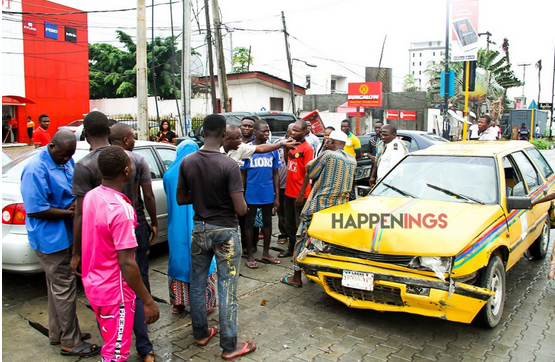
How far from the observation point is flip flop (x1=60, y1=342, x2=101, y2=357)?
3.54 m

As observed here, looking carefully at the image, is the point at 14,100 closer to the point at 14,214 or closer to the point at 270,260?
the point at 14,214

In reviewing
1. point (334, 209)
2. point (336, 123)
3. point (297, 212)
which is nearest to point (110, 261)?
point (334, 209)

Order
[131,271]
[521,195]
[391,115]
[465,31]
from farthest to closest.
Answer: [391,115] → [465,31] → [521,195] → [131,271]

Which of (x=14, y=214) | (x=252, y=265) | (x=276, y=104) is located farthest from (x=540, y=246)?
(x=276, y=104)

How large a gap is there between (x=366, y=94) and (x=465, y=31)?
43.0ft

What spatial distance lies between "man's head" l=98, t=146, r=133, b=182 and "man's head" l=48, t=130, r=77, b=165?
36.0 inches

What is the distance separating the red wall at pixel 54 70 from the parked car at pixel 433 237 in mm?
24343

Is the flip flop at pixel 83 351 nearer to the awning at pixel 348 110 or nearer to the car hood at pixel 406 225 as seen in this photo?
the car hood at pixel 406 225

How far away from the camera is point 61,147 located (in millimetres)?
3494

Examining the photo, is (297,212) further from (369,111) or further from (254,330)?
(369,111)

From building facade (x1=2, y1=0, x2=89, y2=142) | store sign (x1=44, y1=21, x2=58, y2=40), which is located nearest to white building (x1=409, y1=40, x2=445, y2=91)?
building facade (x1=2, y1=0, x2=89, y2=142)

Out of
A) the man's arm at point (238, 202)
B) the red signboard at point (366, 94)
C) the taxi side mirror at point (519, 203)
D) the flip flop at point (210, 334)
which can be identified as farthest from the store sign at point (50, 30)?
the taxi side mirror at point (519, 203)

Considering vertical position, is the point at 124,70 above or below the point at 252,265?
above

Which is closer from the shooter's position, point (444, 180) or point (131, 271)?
point (131, 271)
